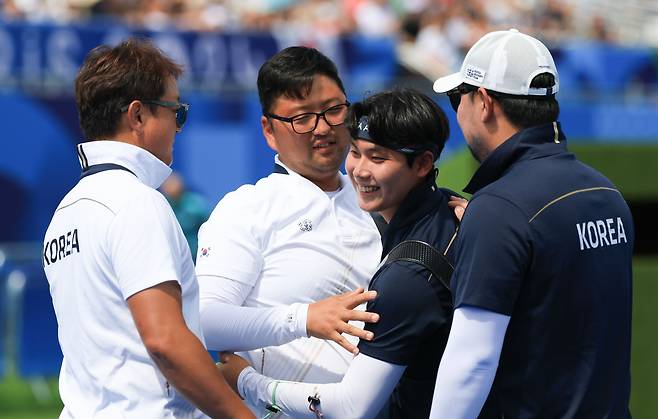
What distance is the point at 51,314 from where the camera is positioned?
9.61m

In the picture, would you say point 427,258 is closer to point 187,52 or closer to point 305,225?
point 305,225

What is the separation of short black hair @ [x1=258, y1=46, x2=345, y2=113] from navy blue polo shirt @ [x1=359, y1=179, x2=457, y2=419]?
26.8 inches

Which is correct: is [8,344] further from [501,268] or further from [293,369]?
[501,268]

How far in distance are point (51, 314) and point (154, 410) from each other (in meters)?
6.88

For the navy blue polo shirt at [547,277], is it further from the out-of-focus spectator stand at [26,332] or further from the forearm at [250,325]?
the out-of-focus spectator stand at [26,332]

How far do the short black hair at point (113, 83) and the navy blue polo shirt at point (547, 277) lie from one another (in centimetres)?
103

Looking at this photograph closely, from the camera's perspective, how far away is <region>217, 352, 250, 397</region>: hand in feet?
11.6

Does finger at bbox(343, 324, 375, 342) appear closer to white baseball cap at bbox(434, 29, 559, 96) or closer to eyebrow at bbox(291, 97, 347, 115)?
white baseball cap at bbox(434, 29, 559, 96)

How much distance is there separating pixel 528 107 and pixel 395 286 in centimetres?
65

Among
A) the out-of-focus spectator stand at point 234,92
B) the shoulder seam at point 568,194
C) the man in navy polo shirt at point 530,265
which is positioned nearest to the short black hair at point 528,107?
the man in navy polo shirt at point 530,265

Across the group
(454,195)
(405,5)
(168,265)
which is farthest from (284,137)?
(405,5)

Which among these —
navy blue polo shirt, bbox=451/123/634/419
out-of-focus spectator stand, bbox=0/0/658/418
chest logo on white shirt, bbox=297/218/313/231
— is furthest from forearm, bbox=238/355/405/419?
out-of-focus spectator stand, bbox=0/0/658/418

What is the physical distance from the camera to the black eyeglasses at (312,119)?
3.78 m

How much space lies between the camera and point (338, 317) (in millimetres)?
3207
